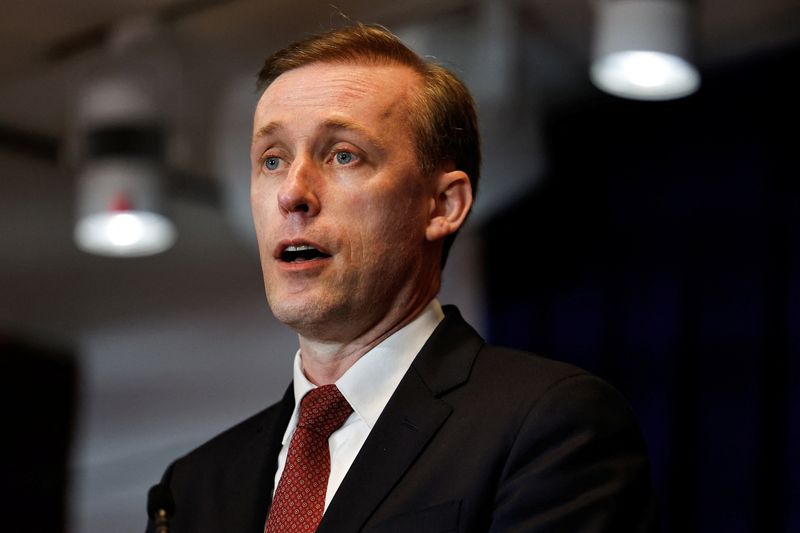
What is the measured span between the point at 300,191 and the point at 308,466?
0.41 metres

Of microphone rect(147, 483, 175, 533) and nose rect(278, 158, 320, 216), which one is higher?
nose rect(278, 158, 320, 216)

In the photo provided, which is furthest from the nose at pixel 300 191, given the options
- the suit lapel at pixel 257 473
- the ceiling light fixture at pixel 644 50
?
the ceiling light fixture at pixel 644 50

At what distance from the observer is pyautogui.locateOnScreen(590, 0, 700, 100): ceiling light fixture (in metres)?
3.71

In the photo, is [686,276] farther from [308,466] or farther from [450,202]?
[308,466]

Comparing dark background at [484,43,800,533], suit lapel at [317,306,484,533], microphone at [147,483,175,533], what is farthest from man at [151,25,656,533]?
dark background at [484,43,800,533]

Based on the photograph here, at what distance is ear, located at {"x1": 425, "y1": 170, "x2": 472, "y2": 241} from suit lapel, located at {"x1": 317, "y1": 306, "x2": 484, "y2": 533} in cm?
17

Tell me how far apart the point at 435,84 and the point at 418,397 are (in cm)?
56

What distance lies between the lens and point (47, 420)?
14.9 ft

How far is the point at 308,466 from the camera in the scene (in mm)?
1900

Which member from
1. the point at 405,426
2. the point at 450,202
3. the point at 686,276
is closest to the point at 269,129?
the point at 450,202

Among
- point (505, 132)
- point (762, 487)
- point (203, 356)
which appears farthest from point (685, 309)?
point (203, 356)

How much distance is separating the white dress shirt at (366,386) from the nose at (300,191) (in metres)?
0.24

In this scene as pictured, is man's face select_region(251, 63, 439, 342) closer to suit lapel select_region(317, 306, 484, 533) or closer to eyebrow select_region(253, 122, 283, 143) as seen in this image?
eyebrow select_region(253, 122, 283, 143)

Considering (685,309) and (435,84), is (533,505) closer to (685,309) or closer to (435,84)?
(435,84)
